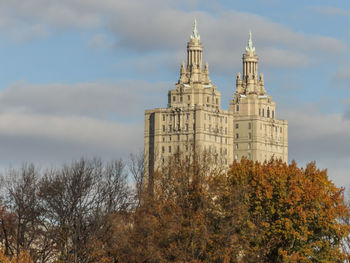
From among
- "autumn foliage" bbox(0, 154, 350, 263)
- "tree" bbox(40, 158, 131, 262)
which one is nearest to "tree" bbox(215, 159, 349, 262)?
"autumn foliage" bbox(0, 154, 350, 263)

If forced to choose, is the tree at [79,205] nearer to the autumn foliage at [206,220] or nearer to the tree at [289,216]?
the autumn foliage at [206,220]

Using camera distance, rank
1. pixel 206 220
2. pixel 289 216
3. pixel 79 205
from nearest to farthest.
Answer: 1. pixel 206 220
2. pixel 289 216
3. pixel 79 205

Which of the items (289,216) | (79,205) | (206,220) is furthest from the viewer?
(79,205)

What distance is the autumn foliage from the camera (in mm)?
102625

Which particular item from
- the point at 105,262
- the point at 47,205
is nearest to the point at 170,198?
the point at 105,262

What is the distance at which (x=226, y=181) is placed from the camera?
113125mm

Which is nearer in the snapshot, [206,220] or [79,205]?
[206,220]

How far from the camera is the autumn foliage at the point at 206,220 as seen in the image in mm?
102625

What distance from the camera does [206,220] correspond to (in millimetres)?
103500

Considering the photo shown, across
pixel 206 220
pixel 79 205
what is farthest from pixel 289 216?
pixel 79 205

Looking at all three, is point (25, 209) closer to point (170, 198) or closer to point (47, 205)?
point (47, 205)

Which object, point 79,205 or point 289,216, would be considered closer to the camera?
point 289,216

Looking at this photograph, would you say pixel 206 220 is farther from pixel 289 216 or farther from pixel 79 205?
pixel 79 205

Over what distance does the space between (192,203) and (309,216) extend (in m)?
A: 13.5
